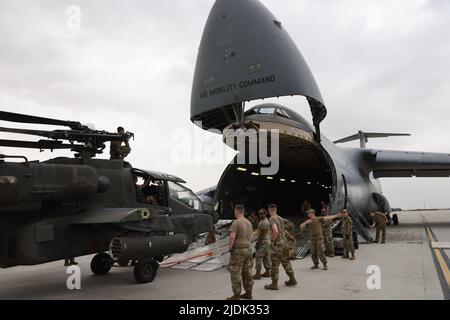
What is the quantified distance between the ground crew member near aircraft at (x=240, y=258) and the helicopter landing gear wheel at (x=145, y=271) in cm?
249

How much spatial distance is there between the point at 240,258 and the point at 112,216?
273 centimetres

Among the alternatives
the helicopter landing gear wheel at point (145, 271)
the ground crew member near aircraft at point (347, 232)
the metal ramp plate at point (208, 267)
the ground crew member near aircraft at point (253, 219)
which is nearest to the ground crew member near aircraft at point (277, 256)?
the helicopter landing gear wheel at point (145, 271)

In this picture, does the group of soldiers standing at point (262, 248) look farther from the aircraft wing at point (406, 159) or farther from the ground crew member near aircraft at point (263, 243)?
the aircraft wing at point (406, 159)

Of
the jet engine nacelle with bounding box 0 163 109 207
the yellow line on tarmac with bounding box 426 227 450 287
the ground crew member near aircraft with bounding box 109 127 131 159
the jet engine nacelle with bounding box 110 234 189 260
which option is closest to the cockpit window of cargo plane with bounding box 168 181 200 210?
the ground crew member near aircraft with bounding box 109 127 131 159

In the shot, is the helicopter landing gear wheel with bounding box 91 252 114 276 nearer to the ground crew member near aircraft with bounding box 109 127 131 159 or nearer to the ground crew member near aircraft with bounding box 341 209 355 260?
the ground crew member near aircraft with bounding box 109 127 131 159

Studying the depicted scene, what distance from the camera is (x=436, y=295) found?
6402 millimetres

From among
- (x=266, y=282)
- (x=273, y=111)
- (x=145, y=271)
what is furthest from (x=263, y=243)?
(x=273, y=111)

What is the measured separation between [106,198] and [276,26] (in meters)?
6.37

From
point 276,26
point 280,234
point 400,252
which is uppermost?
point 276,26

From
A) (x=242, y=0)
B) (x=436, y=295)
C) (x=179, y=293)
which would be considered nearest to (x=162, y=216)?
(x=179, y=293)

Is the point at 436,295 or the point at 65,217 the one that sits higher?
the point at 65,217

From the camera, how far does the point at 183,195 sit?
10.0 metres

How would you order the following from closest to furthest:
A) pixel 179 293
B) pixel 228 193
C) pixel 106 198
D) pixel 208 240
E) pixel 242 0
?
pixel 179 293 < pixel 106 198 < pixel 242 0 < pixel 208 240 < pixel 228 193
